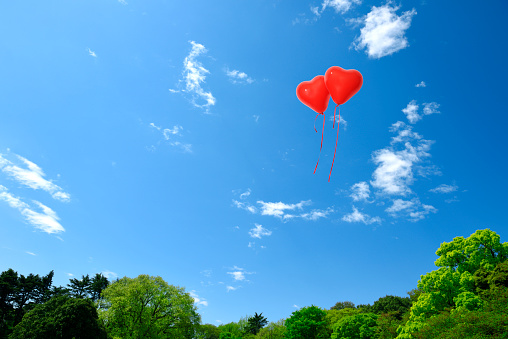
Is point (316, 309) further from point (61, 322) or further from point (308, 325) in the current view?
point (61, 322)

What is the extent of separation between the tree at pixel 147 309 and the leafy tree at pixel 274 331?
21.9 metres

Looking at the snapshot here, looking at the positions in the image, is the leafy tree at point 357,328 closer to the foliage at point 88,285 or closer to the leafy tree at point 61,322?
the leafy tree at point 61,322

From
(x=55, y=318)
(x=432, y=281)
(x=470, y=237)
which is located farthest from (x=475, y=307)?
(x=55, y=318)

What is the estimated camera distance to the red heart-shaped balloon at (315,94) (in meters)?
12.5

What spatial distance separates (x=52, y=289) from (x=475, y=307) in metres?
56.4

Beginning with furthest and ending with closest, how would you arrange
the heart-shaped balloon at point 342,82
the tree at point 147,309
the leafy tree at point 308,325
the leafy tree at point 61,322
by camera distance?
the leafy tree at point 308,325 < the tree at point 147,309 < the leafy tree at point 61,322 < the heart-shaped balloon at point 342,82

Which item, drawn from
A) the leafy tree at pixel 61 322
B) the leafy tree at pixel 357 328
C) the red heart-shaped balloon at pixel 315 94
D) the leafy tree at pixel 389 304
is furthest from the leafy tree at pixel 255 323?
the red heart-shaped balloon at pixel 315 94

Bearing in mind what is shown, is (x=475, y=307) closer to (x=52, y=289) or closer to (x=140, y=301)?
(x=140, y=301)

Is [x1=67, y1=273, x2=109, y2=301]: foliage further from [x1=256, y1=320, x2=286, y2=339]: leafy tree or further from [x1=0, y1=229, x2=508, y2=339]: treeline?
[x1=256, y1=320, x2=286, y2=339]: leafy tree

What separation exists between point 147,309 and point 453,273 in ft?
84.2

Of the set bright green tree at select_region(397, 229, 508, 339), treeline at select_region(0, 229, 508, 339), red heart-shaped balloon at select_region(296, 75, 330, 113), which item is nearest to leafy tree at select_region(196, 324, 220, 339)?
treeline at select_region(0, 229, 508, 339)

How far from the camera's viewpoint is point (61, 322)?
26.0 metres

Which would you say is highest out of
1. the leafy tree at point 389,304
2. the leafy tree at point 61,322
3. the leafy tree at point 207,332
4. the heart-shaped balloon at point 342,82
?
the heart-shaped balloon at point 342,82

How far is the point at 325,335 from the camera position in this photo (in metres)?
40.4
